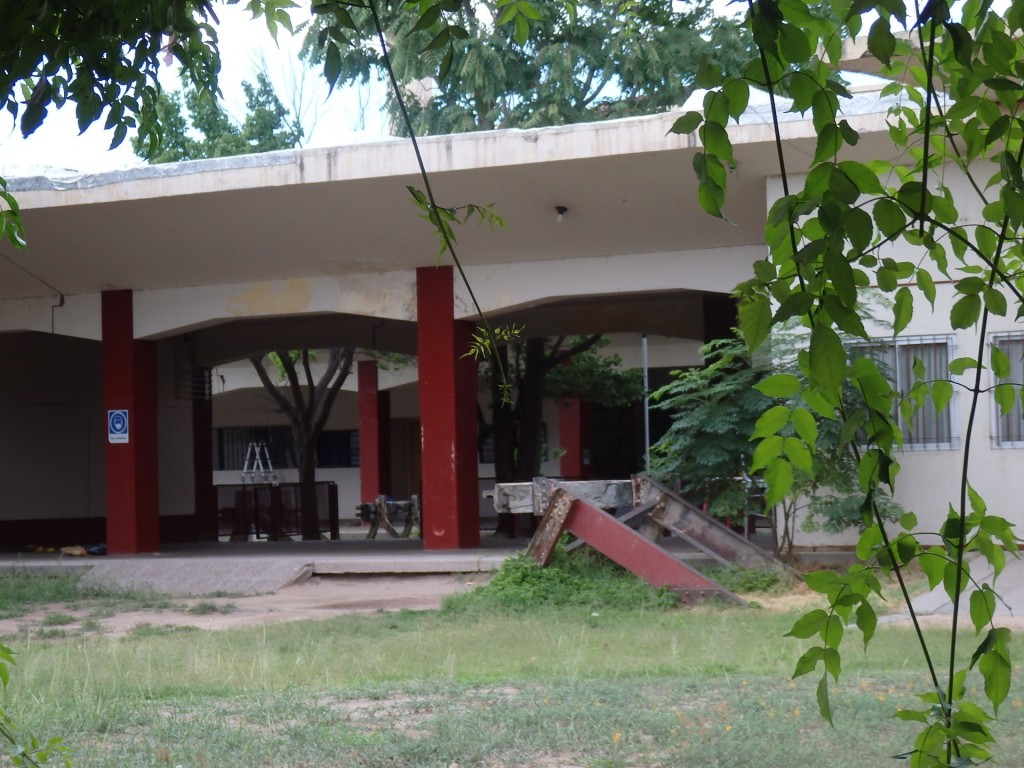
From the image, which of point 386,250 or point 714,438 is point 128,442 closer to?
point 386,250

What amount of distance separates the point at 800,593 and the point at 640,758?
6.17 meters

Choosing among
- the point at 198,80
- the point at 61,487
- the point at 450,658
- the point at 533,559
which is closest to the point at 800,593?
the point at 533,559

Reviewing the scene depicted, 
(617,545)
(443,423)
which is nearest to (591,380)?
(443,423)

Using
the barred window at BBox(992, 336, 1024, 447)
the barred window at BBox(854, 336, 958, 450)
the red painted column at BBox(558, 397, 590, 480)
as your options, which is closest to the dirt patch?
the barred window at BBox(854, 336, 958, 450)

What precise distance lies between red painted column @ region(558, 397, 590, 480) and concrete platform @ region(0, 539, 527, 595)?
11950 millimetres

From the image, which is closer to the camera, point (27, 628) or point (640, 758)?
point (640, 758)

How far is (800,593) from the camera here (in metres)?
10.3

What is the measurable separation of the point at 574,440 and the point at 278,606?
16.5 meters

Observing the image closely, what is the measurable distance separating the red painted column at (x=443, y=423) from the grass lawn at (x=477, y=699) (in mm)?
5514

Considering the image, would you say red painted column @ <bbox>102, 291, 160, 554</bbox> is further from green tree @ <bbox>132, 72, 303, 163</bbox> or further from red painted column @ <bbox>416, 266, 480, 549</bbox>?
green tree @ <bbox>132, 72, 303, 163</bbox>

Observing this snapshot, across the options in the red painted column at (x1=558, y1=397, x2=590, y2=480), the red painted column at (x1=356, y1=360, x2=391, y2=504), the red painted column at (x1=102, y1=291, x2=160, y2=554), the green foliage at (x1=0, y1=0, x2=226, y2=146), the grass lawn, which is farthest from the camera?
the red painted column at (x1=356, y1=360, x2=391, y2=504)

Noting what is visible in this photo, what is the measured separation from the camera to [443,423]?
47.7 ft

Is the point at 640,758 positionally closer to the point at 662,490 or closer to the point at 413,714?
the point at 413,714

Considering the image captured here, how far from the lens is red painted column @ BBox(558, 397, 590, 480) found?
89.4ft
